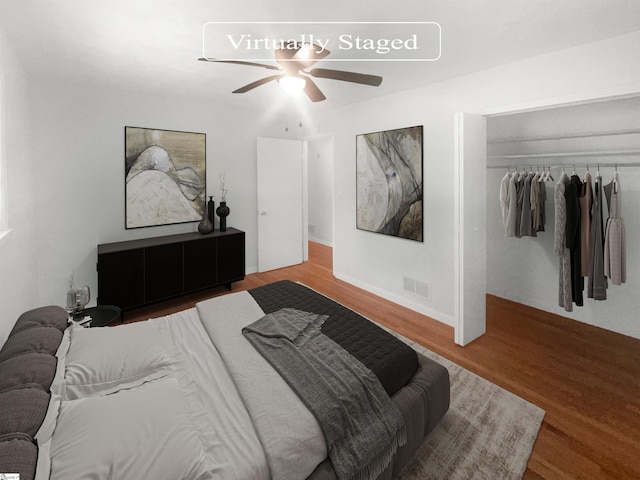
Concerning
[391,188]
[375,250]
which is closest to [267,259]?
[375,250]

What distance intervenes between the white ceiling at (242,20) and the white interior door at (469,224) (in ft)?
2.02

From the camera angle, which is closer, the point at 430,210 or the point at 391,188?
the point at 430,210

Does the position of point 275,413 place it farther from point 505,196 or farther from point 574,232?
point 505,196

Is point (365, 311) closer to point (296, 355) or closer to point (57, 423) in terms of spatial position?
point (296, 355)

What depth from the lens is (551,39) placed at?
7.67 ft

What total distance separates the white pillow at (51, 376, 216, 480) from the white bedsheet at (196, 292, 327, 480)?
0.23 meters

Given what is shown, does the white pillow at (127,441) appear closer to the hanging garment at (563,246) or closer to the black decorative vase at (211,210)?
the hanging garment at (563,246)

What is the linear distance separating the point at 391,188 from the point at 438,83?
1232 millimetres

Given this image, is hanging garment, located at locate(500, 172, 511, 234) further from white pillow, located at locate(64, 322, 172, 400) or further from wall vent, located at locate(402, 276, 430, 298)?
white pillow, located at locate(64, 322, 172, 400)

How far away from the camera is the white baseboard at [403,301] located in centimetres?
350

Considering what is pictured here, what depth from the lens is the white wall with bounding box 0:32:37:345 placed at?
7.14ft

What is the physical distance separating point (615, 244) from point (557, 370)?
119 cm
